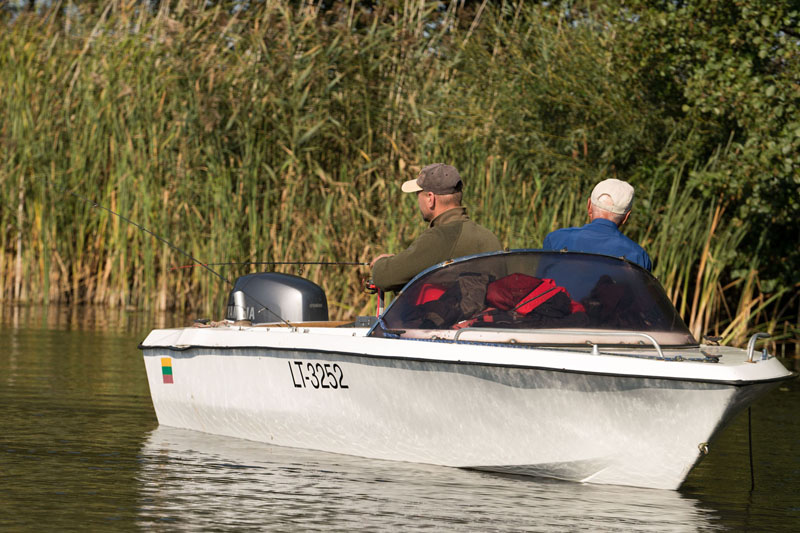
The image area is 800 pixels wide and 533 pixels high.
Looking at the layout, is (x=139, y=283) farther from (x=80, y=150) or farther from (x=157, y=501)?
(x=157, y=501)

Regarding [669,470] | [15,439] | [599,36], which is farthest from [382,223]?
[669,470]

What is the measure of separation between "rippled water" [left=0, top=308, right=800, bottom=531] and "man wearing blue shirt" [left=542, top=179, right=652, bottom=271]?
1.17 m

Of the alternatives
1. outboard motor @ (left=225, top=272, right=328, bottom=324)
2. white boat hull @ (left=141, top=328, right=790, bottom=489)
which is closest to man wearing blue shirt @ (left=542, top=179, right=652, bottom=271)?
white boat hull @ (left=141, top=328, right=790, bottom=489)

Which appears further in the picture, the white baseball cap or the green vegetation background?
the green vegetation background

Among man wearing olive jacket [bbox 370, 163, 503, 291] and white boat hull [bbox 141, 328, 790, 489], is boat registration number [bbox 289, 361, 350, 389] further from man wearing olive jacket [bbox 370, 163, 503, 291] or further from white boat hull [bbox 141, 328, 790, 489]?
man wearing olive jacket [bbox 370, 163, 503, 291]

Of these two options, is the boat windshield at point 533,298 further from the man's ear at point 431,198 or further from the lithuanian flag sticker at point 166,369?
the lithuanian flag sticker at point 166,369

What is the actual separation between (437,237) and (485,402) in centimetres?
115

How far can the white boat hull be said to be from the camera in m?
6.20

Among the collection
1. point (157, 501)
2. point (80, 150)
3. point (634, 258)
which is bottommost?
point (157, 501)

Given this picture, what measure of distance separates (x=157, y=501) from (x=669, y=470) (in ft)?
7.35

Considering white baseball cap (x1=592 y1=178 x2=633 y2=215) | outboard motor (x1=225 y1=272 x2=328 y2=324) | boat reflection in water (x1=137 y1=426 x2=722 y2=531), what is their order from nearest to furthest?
1. boat reflection in water (x1=137 y1=426 x2=722 y2=531)
2. white baseball cap (x1=592 y1=178 x2=633 y2=215)
3. outboard motor (x1=225 y1=272 x2=328 y2=324)

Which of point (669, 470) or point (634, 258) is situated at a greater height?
point (634, 258)

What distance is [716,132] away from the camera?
14094 millimetres

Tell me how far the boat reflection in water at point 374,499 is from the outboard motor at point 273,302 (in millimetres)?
1192
